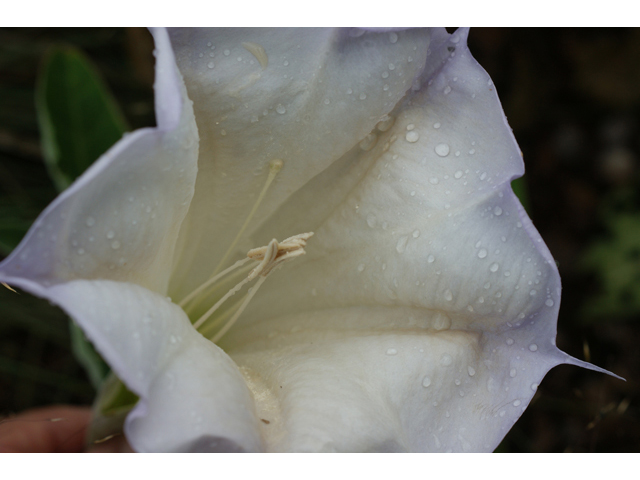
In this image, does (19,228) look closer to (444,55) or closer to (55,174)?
(55,174)

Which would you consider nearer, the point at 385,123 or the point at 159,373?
the point at 159,373

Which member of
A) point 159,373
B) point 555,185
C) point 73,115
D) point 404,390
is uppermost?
point 73,115

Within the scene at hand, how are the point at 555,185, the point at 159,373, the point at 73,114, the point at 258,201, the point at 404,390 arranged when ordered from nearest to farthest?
the point at 159,373
the point at 404,390
the point at 258,201
the point at 73,114
the point at 555,185

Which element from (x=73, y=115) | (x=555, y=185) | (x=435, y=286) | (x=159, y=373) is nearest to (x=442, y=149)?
(x=435, y=286)

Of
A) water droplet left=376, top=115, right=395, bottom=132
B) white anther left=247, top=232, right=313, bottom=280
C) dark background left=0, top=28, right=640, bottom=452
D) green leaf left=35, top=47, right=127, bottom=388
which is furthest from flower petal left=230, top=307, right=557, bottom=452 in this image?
dark background left=0, top=28, right=640, bottom=452

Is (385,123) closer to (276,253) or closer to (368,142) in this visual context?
(368,142)

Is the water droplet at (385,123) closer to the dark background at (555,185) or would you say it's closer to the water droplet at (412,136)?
the water droplet at (412,136)

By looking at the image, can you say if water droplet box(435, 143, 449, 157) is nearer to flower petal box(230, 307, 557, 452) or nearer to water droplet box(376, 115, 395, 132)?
water droplet box(376, 115, 395, 132)
